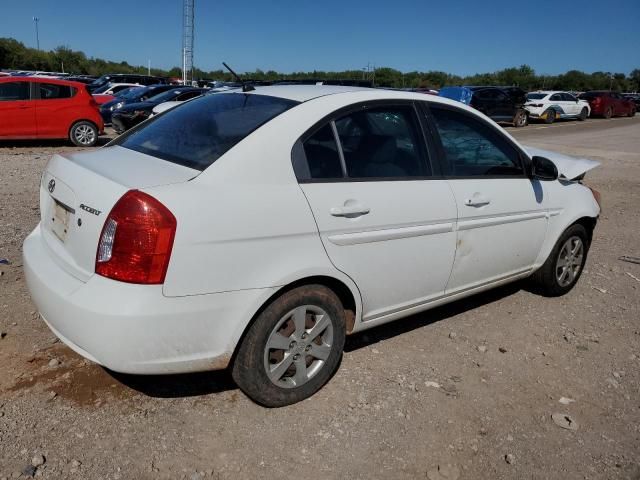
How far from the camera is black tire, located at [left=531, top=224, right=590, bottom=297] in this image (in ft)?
15.2

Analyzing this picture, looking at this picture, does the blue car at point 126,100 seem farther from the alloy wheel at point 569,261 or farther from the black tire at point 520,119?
the alloy wheel at point 569,261

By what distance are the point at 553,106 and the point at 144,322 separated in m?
28.1

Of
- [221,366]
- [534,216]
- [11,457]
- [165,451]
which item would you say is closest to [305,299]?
[221,366]

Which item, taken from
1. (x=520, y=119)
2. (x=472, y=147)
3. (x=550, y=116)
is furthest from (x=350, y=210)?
(x=550, y=116)

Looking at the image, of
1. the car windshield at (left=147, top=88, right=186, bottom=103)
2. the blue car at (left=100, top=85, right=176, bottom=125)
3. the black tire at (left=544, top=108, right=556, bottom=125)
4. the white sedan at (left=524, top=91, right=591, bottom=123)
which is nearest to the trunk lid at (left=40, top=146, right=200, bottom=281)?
the car windshield at (left=147, top=88, right=186, bottom=103)

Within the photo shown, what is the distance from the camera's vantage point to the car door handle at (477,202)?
365 cm

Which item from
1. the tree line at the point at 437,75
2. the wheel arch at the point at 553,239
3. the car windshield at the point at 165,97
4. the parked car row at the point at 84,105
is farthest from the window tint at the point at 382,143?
the tree line at the point at 437,75

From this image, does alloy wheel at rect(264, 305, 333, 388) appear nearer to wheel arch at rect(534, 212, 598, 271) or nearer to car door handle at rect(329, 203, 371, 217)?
car door handle at rect(329, 203, 371, 217)

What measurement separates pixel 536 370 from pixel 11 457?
9.88ft

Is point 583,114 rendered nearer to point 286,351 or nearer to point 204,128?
point 204,128

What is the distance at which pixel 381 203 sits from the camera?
3.16 m

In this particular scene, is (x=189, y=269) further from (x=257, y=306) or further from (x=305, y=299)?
(x=305, y=299)

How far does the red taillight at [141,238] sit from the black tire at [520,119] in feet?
79.0

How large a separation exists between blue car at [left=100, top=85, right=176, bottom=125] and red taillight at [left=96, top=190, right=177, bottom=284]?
16412 millimetres
